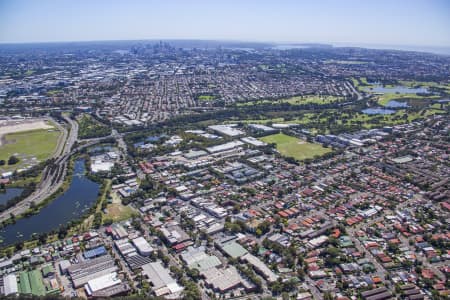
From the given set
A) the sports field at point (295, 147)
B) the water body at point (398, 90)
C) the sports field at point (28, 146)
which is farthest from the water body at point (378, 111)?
the sports field at point (28, 146)

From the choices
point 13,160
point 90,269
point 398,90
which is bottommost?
point 90,269

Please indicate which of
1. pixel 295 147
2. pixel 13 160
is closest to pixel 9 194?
pixel 13 160

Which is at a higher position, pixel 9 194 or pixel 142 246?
pixel 142 246

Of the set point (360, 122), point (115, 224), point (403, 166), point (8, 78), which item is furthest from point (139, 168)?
point (8, 78)

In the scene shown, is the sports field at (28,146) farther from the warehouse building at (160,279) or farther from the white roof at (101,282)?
the warehouse building at (160,279)

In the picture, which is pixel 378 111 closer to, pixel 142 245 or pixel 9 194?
pixel 142 245

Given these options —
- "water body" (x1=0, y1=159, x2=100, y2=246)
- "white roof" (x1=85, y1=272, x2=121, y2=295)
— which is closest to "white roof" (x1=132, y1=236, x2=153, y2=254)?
"white roof" (x1=85, y1=272, x2=121, y2=295)

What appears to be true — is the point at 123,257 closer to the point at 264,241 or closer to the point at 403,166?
the point at 264,241

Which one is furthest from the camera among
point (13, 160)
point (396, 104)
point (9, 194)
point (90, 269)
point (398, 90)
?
point (398, 90)

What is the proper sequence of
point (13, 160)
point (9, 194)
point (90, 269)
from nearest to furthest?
1. point (90, 269)
2. point (9, 194)
3. point (13, 160)
